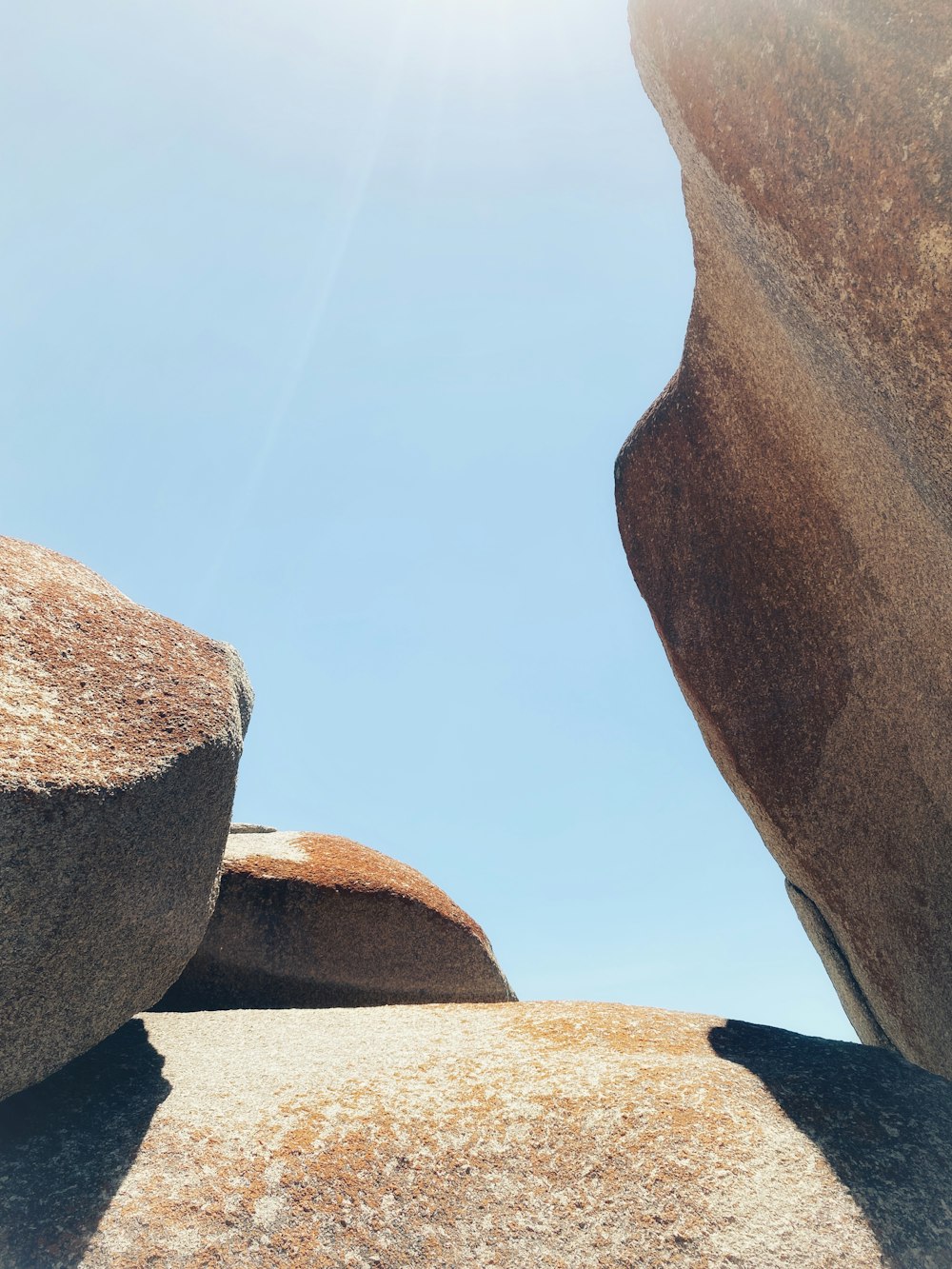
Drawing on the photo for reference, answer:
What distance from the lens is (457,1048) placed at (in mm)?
5199

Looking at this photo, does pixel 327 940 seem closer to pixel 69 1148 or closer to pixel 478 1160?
pixel 69 1148

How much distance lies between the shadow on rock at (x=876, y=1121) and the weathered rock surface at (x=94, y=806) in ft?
10.6

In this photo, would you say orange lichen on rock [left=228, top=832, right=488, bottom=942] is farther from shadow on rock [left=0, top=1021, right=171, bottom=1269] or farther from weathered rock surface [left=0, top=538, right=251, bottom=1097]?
weathered rock surface [left=0, top=538, right=251, bottom=1097]

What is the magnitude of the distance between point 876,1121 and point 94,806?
4102 millimetres

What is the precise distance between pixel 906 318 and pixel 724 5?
178 cm

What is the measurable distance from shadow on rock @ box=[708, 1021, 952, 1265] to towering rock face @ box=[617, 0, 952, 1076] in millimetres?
1038

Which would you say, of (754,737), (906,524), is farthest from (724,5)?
(754,737)

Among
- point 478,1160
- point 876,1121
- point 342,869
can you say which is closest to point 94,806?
point 478,1160

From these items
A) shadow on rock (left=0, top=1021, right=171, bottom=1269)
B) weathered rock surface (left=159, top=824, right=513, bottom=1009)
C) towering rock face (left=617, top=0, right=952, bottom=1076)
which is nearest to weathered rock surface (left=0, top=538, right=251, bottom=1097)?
shadow on rock (left=0, top=1021, right=171, bottom=1269)

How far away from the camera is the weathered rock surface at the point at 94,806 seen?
12.4ft

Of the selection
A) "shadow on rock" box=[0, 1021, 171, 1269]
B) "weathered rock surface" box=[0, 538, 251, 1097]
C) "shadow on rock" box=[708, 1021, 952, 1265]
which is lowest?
"shadow on rock" box=[708, 1021, 952, 1265]

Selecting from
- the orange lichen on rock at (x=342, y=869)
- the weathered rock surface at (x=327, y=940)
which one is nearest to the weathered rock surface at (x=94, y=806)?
the weathered rock surface at (x=327, y=940)

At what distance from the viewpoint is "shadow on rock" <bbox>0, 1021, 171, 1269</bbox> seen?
144 inches

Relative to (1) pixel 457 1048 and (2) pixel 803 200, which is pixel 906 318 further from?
(1) pixel 457 1048
